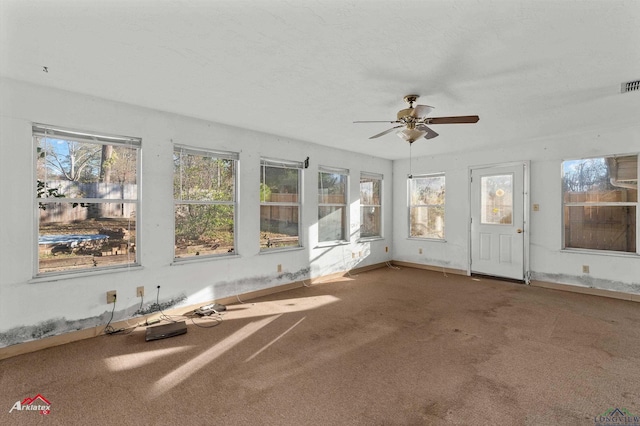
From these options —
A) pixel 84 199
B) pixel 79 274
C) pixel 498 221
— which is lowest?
pixel 79 274

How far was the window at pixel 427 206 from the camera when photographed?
255 inches

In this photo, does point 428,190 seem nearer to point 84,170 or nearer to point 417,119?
point 417,119

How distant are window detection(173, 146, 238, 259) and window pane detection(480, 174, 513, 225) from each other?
458 cm

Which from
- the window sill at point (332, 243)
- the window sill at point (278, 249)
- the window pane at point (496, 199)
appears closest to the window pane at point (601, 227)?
the window pane at point (496, 199)

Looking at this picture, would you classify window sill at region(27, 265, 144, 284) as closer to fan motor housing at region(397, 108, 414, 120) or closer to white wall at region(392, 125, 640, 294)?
fan motor housing at region(397, 108, 414, 120)

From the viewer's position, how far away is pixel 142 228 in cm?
350

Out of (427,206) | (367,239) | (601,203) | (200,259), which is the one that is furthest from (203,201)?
(601,203)

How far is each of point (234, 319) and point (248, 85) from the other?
2.60 metres

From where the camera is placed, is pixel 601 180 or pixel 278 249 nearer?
pixel 601 180

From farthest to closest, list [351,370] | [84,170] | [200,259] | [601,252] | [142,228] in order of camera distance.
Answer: [601,252] < [200,259] < [142,228] < [84,170] < [351,370]

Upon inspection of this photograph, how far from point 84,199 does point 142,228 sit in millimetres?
616

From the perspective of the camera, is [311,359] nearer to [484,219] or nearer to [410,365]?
[410,365]

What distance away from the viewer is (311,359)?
2.66m

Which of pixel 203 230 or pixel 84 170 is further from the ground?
pixel 84 170
